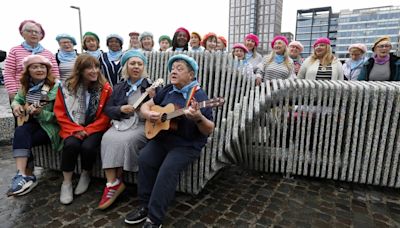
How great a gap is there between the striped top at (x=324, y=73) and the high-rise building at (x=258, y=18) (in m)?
64.4

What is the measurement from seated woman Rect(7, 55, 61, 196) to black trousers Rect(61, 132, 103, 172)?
0.42m

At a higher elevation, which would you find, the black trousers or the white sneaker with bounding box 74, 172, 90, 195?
the black trousers

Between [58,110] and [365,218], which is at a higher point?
[58,110]

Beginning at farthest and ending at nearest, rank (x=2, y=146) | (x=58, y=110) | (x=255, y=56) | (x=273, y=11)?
(x=273, y=11) → (x=255, y=56) → (x=2, y=146) → (x=58, y=110)

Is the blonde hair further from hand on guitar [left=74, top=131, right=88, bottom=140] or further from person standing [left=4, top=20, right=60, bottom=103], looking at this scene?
person standing [left=4, top=20, right=60, bottom=103]

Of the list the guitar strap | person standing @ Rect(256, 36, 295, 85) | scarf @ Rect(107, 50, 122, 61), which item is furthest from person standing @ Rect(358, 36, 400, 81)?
scarf @ Rect(107, 50, 122, 61)

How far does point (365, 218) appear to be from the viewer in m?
2.88

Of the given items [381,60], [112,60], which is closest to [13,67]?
[112,60]

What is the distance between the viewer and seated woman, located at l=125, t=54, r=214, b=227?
8.62 ft

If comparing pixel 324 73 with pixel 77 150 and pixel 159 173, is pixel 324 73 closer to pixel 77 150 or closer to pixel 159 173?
pixel 159 173

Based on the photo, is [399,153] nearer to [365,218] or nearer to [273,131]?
[365,218]

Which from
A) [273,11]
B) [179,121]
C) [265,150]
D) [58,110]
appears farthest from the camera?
[273,11]

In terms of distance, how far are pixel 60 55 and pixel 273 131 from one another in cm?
403

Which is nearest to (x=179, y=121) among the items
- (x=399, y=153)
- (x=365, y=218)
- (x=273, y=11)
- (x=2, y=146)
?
(x=365, y=218)
